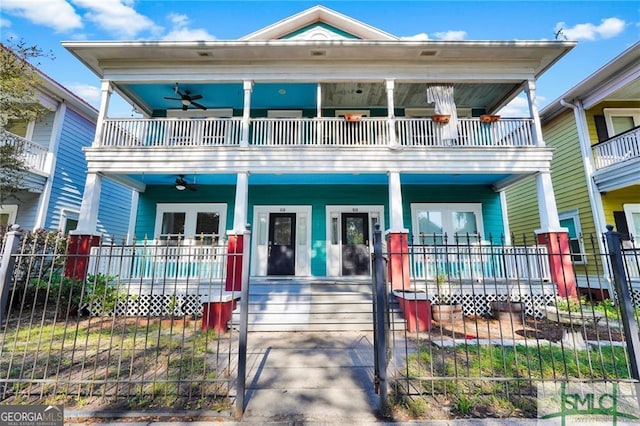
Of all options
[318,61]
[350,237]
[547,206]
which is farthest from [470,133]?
[318,61]

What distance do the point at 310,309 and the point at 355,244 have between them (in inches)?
146

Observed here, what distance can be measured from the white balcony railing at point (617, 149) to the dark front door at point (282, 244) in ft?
34.6

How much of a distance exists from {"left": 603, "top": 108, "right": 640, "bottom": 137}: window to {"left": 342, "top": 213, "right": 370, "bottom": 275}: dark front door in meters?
9.25

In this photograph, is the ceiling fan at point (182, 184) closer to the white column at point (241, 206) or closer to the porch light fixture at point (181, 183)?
the porch light fixture at point (181, 183)

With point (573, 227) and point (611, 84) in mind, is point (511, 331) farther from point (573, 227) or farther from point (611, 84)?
point (611, 84)

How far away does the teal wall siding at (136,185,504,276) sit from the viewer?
10078 mm

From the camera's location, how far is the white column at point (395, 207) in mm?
7527

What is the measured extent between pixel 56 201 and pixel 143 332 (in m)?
7.97

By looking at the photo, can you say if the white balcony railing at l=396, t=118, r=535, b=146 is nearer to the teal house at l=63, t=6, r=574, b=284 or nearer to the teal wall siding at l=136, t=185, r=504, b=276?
the teal house at l=63, t=6, r=574, b=284

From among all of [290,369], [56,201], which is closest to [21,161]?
[56,201]

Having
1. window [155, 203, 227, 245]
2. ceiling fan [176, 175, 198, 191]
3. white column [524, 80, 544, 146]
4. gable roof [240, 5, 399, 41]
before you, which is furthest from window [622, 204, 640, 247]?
ceiling fan [176, 175, 198, 191]

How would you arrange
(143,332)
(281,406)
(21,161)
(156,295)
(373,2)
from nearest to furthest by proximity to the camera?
(281,406) < (143,332) < (156,295) < (21,161) < (373,2)

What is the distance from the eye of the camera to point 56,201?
33.8 feet

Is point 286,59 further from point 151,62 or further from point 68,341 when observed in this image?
point 68,341
